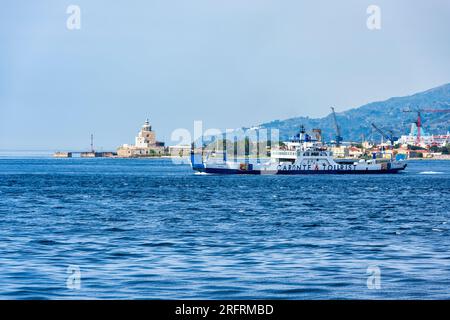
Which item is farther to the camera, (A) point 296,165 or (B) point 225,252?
(A) point 296,165

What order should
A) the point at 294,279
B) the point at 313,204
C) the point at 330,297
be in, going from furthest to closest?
the point at 313,204
the point at 294,279
the point at 330,297

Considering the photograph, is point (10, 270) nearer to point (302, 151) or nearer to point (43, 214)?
point (43, 214)

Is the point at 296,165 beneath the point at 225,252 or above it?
above

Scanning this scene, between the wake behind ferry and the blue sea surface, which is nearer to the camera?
the blue sea surface

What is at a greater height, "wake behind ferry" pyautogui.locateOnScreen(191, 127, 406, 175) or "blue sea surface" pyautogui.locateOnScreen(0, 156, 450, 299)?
"wake behind ferry" pyautogui.locateOnScreen(191, 127, 406, 175)

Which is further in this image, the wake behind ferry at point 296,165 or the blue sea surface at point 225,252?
the wake behind ferry at point 296,165

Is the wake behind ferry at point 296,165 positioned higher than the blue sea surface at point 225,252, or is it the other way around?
the wake behind ferry at point 296,165

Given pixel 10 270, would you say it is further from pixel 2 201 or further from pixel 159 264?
pixel 2 201
